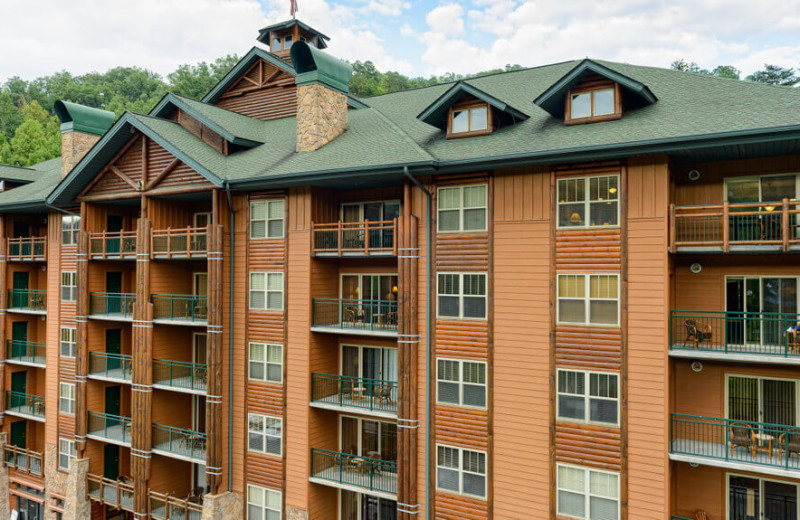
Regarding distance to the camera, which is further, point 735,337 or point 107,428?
point 107,428

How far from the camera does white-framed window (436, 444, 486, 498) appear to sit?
16.4 meters

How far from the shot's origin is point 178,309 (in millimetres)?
23016

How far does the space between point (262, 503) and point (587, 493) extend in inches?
474

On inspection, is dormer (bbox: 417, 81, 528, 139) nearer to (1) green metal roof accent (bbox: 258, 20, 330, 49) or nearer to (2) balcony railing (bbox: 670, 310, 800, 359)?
(2) balcony railing (bbox: 670, 310, 800, 359)

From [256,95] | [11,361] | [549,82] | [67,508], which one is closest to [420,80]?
[256,95]

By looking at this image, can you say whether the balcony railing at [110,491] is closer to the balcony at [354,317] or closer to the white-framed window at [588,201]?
the balcony at [354,317]

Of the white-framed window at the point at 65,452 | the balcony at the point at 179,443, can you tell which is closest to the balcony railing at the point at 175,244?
the balcony at the point at 179,443

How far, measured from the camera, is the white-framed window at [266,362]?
785 inches

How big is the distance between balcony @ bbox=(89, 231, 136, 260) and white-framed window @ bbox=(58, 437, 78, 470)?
9.88 m

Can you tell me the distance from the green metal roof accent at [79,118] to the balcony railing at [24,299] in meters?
9.26

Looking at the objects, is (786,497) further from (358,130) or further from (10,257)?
(10,257)

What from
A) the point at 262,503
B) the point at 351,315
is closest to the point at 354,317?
the point at 351,315

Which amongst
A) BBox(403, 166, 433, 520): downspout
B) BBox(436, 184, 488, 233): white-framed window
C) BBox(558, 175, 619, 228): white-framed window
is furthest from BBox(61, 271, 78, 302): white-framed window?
BBox(558, 175, 619, 228): white-framed window

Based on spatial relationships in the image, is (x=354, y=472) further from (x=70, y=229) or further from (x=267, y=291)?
(x=70, y=229)
